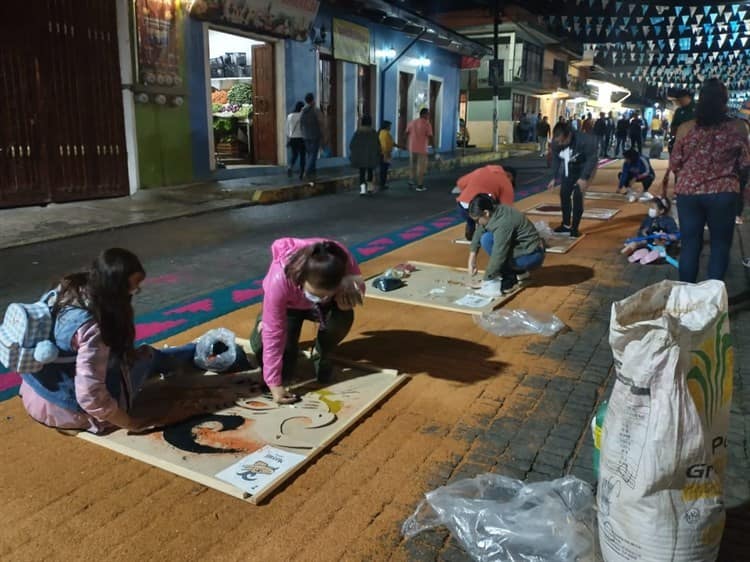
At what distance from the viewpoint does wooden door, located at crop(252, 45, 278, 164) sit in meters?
14.2

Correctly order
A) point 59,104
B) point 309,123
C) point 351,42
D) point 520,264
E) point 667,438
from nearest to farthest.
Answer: point 667,438, point 520,264, point 59,104, point 309,123, point 351,42

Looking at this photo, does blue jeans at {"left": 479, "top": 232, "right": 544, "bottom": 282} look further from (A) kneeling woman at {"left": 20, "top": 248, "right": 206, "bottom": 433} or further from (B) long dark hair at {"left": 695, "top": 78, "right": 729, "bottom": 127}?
(A) kneeling woman at {"left": 20, "top": 248, "right": 206, "bottom": 433}

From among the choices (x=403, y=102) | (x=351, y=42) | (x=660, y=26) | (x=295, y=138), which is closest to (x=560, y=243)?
(x=295, y=138)

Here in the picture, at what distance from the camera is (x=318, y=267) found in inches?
116

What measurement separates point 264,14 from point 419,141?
13.7 ft

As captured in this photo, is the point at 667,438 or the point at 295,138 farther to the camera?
the point at 295,138

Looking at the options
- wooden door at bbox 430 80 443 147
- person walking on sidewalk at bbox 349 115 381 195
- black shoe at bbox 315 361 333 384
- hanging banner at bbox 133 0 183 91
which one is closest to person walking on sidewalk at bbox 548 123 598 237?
black shoe at bbox 315 361 333 384

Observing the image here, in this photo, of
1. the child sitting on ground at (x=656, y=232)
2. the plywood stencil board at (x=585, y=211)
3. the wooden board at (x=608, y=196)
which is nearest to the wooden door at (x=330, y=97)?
the wooden board at (x=608, y=196)

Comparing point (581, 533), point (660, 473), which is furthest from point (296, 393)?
point (660, 473)

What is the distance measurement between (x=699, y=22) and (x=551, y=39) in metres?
17.9

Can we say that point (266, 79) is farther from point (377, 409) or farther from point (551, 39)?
point (551, 39)

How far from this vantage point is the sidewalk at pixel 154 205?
7977 mm

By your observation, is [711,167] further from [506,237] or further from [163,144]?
[163,144]

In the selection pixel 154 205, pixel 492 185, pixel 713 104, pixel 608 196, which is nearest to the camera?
pixel 713 104
